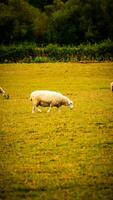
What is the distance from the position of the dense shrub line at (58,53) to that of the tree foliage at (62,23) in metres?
12.7

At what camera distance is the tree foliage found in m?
71.7

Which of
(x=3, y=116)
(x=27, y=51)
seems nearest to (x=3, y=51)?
(x=27, y=51)

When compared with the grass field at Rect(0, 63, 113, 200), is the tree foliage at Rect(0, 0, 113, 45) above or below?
below

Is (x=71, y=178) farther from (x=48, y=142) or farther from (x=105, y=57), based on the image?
(x=105, y=57)

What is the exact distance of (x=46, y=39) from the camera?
76562mm

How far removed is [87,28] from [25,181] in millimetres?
63312

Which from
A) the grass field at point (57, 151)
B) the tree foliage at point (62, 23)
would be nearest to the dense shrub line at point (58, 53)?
the tree foliage at point (62, 23)

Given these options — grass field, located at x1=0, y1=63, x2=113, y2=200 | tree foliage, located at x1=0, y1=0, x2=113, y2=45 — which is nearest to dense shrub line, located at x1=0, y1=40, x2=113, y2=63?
tree foliage, located at x1=0, y1=0, x2=113, y2=45

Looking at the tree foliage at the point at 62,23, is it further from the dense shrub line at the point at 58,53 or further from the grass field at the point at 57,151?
the grass field at the point at 57,151

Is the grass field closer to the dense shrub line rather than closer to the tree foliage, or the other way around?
the dense shrub line

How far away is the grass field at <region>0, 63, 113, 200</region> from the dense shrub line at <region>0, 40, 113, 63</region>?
101 feet

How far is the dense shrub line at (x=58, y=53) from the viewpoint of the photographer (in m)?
56.4

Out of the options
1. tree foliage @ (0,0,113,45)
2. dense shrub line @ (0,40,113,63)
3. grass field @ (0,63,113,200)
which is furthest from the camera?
tree foliage @ (0,0,113,45)

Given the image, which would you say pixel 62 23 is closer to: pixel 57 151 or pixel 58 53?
pixel 58 53
